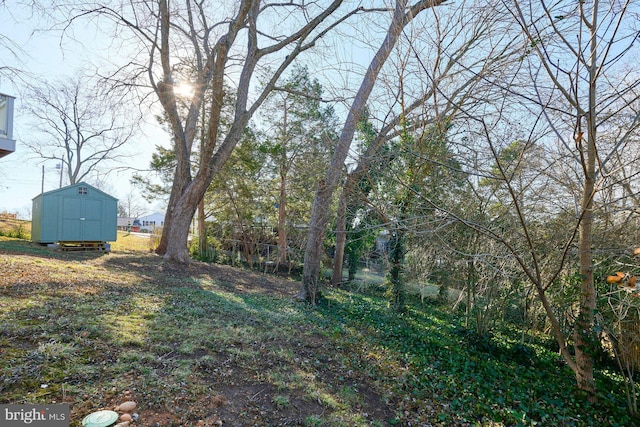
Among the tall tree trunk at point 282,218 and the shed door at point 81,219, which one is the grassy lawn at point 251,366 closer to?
the shed door at point 81,219

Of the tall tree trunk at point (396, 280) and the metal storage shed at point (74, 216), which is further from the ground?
the metal storage shed at point (74, 216)

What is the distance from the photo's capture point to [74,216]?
987 cm

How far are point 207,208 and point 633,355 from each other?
42.2 feet

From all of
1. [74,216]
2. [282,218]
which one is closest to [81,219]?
[74,216]

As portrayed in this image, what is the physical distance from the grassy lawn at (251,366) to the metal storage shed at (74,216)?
5.39 m

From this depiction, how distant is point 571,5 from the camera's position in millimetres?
2359

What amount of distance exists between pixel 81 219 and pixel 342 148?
9.98m

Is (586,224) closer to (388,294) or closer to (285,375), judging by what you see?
(285,375)
